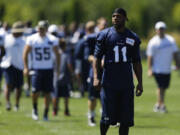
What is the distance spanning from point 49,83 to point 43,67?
1.26ft

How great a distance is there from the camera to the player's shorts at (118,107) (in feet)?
35.9

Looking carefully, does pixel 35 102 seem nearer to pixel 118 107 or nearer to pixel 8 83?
pixel 8 83

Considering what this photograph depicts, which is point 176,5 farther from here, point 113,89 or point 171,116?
point 113,89

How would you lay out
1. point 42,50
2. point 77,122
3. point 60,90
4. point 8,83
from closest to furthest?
point 77,122 → point 42,50 → point 60,90 → point 8,83

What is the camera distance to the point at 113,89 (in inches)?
433

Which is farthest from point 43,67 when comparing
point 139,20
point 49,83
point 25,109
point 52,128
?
point 139,20

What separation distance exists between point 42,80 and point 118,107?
5.09 metres

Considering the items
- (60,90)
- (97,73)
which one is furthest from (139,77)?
(60,90)

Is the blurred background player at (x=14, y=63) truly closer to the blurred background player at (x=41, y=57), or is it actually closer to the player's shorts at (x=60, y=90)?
the player's shorts at (x=60, y=90)

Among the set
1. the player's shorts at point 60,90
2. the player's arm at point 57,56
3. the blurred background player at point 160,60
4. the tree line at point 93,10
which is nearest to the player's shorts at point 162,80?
the blurred background player at point 160,60

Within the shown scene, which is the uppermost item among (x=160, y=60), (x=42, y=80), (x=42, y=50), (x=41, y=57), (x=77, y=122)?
(x=42, y=50)

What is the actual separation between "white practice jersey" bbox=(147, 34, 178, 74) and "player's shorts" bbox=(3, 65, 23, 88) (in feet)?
11.4

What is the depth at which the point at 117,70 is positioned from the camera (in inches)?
431

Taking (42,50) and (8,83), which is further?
(8,83)
